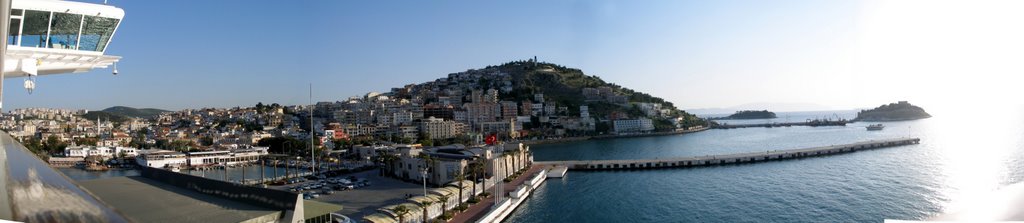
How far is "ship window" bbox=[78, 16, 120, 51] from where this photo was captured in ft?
17.7

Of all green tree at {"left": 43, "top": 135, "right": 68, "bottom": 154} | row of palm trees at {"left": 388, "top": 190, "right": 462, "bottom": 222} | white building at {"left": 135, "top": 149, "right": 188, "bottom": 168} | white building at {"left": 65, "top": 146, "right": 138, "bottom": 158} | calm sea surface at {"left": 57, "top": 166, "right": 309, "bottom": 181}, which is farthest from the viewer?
green tree at {"left": 43, "top": 135, "right": 68, "bottom": 154}

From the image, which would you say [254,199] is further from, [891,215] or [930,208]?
[930,208]

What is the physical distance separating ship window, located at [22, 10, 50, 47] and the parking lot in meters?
8.45

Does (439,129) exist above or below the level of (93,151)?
above

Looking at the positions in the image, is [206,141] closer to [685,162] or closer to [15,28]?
[685,162]

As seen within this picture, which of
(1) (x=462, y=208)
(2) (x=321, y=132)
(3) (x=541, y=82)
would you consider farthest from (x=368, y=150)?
(3) (x=541, y=82)

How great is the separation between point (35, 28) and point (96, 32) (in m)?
0.69

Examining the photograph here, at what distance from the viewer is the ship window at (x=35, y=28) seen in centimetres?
477

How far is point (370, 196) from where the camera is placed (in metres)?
16.3

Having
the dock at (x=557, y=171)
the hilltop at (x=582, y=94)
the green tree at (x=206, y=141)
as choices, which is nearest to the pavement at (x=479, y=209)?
the dock at (x=557, y=171)

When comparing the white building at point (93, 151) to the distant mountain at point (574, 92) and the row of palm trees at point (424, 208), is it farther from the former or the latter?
the distant mountain at point (574, 92)

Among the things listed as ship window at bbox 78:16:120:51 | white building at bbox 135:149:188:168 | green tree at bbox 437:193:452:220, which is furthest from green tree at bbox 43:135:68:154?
ship window at bbox 78:16:120:51

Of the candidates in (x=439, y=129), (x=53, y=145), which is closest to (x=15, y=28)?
(x=53, y=145)

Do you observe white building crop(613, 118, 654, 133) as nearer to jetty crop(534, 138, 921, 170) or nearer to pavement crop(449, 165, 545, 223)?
jetty crop(534, 138, 921, 170)
